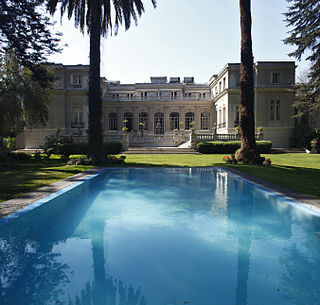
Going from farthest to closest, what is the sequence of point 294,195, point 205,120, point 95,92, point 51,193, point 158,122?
1. point 158,122
2. point 205,120
3. point 95,92
4. point 51,193
5. point 294,195

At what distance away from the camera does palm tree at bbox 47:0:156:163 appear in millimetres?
13055

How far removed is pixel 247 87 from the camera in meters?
13.2

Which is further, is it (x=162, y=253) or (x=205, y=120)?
(x=205, y=120)

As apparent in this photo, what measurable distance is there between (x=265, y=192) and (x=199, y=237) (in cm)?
349

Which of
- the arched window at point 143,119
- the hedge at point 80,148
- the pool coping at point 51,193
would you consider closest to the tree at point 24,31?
the hedge at point 80,148

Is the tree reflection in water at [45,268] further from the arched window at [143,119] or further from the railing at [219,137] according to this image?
the arched window at [143,119]

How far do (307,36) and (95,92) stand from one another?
784 inches

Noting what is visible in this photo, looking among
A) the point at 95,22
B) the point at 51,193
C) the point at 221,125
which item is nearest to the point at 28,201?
the point at 51,193

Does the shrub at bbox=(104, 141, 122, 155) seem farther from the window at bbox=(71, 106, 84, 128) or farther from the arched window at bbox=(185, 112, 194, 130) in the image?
the arched window at bbox=(185, 112, 194, 130)

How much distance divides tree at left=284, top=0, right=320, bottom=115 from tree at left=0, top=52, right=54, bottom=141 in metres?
21.9

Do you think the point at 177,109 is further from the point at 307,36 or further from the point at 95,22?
the point at 95,22

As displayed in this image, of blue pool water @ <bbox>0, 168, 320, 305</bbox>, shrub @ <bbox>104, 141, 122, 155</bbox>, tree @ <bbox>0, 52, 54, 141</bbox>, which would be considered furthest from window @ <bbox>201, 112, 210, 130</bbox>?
blue pool water @ <bbox>0, 168, 320, 305</bbox>

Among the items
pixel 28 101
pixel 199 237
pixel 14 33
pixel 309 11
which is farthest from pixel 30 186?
pixel 309 11

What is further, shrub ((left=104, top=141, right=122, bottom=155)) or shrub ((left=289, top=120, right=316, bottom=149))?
shrub ((left=289, top=120, right=316, bottom=149))
